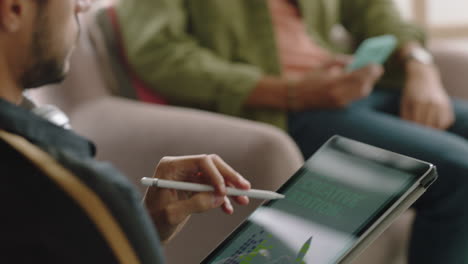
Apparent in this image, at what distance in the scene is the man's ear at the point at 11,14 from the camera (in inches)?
15.0

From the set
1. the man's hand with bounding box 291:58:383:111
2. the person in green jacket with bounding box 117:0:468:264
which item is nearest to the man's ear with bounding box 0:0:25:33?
the person in green jacket with bounding box 117:0:468:264

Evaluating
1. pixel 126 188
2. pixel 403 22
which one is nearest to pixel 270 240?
pixel 126 188

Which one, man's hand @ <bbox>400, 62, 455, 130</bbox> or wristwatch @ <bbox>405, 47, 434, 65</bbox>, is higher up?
wristwatch @ <bbox>405, 47, 434, 65</bbox>

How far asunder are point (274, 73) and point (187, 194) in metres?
0.56

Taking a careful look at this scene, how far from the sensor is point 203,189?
50 centimetres

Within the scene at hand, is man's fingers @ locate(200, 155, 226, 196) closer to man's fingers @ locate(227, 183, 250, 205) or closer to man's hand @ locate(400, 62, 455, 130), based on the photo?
man's fingers @ locate(227, 183, 250, 205)

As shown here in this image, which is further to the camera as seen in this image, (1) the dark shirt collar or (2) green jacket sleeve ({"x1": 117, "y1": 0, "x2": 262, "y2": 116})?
(2) green jacket sleeve ({"x1": 117, "y1": 0, "x2": 262, "y2": 116})

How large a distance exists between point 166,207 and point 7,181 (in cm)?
20

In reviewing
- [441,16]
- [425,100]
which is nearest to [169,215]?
[425,100]

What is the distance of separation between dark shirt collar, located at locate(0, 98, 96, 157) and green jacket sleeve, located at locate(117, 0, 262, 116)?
592 mm

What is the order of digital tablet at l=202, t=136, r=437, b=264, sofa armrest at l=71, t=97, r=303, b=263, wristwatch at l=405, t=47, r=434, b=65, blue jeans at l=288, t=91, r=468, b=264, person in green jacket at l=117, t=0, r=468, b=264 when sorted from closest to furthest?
digital tablet at l=202, t=136, r=437, b=264 → sofa armrest at l=71, t=97, r=303, b=263 → blue jeans at l=288, t=91, r=468, b=264 → person in green jacket at l=117, t=0, r=468, b=264 → wristwatch at l=405, t=47, r=434, b=65

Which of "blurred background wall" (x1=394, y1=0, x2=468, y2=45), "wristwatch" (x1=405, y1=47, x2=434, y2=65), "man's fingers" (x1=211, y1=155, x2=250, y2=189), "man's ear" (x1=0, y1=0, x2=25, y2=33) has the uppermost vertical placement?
"man's ear" (x1=0, y1=0, x2=25, y2=33)

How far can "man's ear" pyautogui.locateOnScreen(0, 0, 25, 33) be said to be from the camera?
15.0 inches

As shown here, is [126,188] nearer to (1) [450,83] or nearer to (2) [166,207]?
(2) [166,207]
